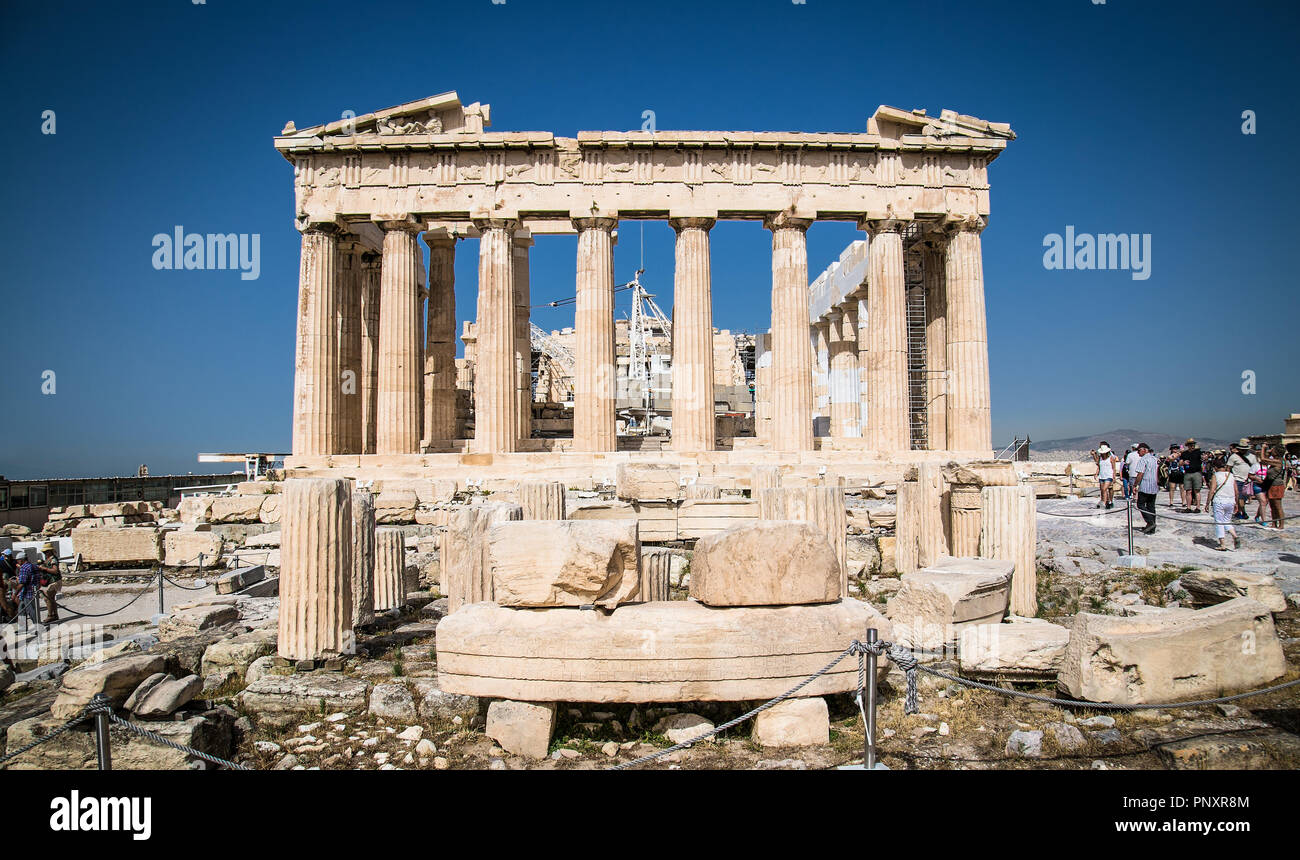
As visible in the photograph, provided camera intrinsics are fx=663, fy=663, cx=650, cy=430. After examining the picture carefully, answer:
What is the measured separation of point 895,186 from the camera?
21359mm

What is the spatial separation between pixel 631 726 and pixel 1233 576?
736cm

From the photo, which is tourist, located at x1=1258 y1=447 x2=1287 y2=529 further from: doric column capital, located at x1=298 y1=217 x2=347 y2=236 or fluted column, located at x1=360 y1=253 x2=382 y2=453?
doric column capital, located at x1=298 y1=217 x2=347 y2=236

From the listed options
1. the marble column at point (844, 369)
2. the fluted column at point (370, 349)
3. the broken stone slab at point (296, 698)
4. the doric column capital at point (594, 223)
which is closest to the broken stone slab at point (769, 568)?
the broken stone slab at point (296, 698)

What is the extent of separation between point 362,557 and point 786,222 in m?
17.5

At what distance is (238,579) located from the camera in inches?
454

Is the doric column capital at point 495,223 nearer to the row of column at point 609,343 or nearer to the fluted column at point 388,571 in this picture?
the row of column at point 609,343

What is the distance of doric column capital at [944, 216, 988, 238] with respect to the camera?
70.1 ft

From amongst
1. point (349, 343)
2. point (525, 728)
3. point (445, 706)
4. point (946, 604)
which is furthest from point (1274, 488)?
point (349, 343)

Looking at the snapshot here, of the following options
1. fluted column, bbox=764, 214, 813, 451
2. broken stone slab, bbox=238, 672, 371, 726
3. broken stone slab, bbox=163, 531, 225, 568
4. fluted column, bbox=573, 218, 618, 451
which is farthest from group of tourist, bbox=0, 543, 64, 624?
fluted column, bbox=764, 214, 813, 451

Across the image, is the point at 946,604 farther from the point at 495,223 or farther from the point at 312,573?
the point at 495,223

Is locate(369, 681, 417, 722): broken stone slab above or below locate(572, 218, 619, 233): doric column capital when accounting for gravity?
below

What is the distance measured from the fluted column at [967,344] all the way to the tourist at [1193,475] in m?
5.70

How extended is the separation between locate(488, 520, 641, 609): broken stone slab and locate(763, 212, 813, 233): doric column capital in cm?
1807
